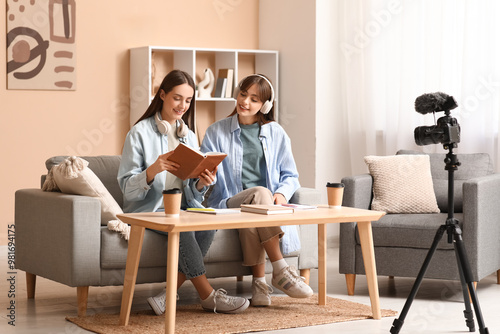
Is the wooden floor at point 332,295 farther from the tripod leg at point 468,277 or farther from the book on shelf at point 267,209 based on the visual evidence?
the book on shelf at point 267,209

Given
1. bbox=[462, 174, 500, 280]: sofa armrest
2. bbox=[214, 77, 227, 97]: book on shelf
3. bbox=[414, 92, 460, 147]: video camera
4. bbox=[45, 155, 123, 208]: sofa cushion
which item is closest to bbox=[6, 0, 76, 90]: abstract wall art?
bbox=[214, 77, 227, 97]: book on shelf

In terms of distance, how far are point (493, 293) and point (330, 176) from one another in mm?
1865

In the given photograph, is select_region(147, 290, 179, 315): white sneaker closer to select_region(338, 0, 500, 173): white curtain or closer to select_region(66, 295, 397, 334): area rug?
select_region(66, 295, 397, 334): area rug

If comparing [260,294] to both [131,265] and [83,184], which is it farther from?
[83,184]

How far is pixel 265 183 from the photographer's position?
4055 mm

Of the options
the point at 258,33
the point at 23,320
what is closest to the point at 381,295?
the point at 23,320

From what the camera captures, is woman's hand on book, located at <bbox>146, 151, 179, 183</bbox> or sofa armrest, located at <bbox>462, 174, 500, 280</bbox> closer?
woman's hand on book, located at <bbox>146, 151, 179, 183</bbox>

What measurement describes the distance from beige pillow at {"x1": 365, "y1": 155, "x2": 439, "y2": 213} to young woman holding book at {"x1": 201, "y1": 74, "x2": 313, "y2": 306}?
21.8 inches

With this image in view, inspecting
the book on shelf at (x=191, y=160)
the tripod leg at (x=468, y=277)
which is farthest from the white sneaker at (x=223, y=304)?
the tripod leg at (x=468, y=277)

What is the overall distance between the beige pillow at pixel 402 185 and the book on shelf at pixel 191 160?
1259 millimetres

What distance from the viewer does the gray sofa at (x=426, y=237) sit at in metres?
3.95

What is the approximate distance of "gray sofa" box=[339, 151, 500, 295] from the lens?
13.0 feet

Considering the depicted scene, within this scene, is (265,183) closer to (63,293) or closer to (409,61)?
(63,293)

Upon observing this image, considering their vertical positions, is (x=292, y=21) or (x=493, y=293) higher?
(x=292, y=21)
